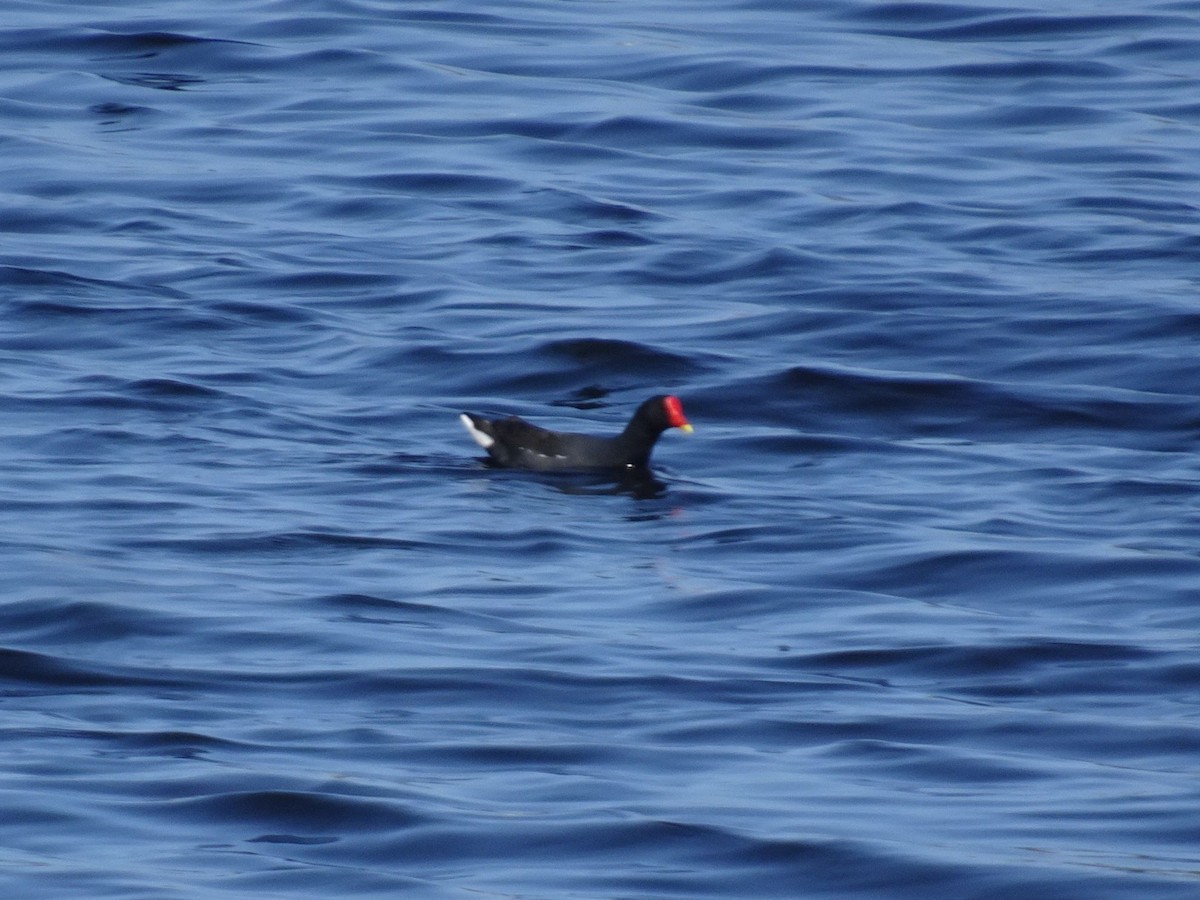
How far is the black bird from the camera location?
1432 centimetres

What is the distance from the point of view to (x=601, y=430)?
16.0m

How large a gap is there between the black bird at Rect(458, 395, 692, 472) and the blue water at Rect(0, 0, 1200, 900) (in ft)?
0.90

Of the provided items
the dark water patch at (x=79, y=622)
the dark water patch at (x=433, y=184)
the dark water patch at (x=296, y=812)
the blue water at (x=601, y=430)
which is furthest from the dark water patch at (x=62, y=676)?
the dark water patch at (x=433, y=184)

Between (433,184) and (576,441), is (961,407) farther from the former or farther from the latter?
(433,184)

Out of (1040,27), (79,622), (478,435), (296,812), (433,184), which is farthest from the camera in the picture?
(1040,27)

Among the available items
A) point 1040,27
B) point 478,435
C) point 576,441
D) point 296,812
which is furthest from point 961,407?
point 1040,27

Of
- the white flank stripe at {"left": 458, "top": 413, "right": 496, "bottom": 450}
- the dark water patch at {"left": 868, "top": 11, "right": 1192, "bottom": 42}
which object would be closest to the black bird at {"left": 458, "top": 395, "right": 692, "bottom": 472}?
the white flank stripe at {"left": 458, "top": 413, "right": 496, "bottom": 450}

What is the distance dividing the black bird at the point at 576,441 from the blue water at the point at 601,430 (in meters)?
0.27

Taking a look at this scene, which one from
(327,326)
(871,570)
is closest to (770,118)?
(327,326)

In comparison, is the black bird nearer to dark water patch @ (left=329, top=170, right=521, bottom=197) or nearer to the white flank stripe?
the white flank stripe

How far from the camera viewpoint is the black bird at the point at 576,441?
47.0 feet

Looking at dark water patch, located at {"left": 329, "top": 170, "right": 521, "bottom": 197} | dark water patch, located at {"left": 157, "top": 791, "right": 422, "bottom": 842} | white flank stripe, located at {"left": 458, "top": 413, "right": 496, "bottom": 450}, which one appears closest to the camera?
dark water patch, located at {"left": 157, "top": 791, "right": 422, "bottom": 842}

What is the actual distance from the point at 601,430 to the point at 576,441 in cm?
123

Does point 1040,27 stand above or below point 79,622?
above
